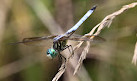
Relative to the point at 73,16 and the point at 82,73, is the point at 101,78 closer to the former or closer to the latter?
the point at 82,73

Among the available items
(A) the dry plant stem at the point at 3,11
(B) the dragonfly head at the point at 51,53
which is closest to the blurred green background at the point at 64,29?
(A) the dry plant stem at the point at 3,11

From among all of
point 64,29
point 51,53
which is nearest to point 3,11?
point 64,29

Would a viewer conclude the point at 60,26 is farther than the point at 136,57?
Yes

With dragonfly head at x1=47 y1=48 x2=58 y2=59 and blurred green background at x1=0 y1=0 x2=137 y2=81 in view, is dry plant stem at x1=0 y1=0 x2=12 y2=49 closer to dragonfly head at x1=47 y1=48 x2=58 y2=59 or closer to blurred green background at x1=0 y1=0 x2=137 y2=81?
blurred green background at x1=0 y1=0 x2=137 y2=81

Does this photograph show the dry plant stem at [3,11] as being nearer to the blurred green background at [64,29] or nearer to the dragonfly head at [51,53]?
the blurred green background at [64,29]

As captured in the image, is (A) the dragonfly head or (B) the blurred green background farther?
(B) the blurred green background

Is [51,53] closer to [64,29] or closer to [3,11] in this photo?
[64,29]

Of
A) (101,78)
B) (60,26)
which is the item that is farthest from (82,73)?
(60,26)

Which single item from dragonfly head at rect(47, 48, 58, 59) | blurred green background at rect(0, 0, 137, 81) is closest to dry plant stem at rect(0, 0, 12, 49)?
blurred green background at rect(0, 0, 137, 81)
